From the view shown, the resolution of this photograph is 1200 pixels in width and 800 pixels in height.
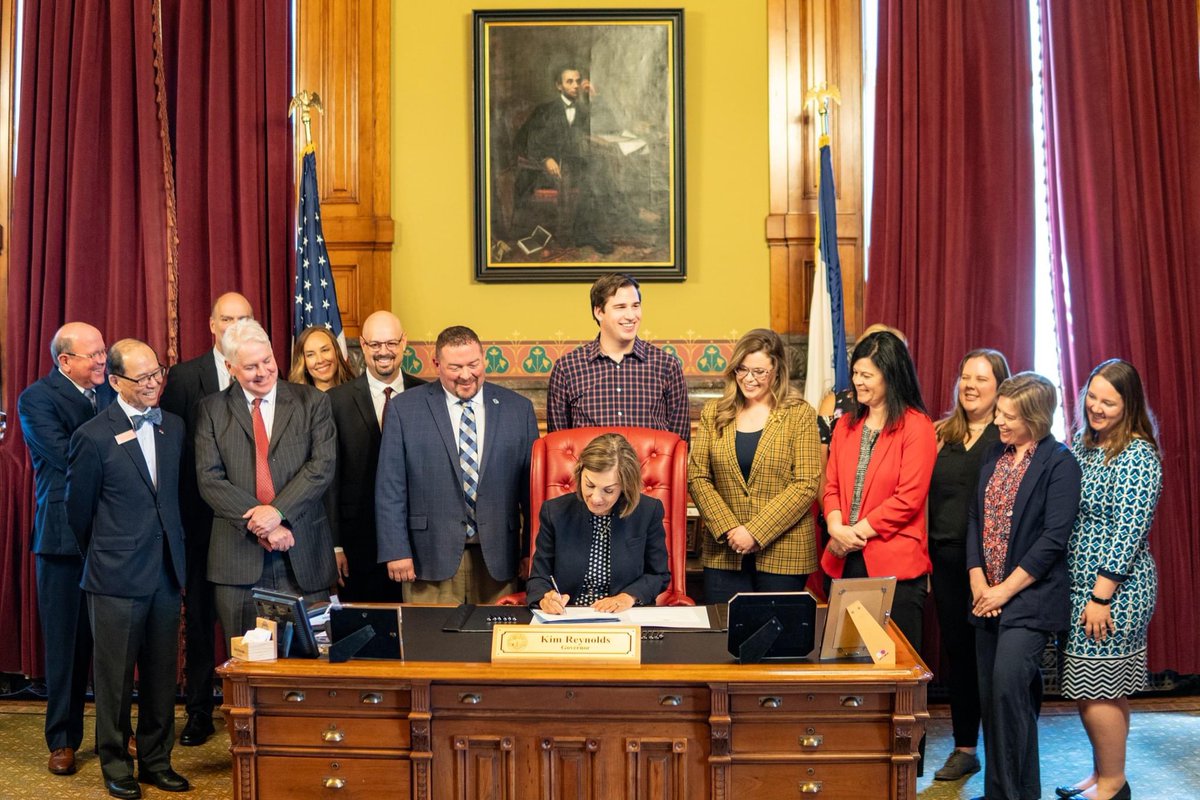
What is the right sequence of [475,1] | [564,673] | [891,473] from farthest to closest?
[475,1] → [891,473] → [564,673]

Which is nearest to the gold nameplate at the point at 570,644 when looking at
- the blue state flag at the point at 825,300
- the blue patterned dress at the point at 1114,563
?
the blue patterned dress at the point at 1114,563

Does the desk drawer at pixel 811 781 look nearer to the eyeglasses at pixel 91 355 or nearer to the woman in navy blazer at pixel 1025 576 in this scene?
the woman in navy blazer at pixel 1025 576

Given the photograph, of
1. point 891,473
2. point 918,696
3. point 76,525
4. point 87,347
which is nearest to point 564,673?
point 918,696

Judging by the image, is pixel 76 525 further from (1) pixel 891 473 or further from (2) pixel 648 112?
(2) pixel 648 112

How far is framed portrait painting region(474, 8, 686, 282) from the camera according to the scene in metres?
6.00

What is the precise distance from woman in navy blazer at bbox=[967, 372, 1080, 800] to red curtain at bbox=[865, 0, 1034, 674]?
1.83 metres

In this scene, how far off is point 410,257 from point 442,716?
329 cm

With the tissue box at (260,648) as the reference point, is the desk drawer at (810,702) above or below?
below

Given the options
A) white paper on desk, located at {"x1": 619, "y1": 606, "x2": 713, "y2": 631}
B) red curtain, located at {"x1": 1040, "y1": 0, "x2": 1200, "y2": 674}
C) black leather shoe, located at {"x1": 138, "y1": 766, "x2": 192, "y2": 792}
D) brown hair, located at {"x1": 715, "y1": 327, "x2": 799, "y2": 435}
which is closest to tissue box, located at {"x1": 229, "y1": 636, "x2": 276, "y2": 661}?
white paper on desk, located at {"x1": 619, "y1": 606, "x2": 713, "y2": 631}

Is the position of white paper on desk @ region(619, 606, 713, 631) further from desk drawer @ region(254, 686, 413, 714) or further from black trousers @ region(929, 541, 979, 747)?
black trousers @ region(929, 541, 979, 747)

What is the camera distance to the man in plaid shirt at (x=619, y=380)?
4.59m

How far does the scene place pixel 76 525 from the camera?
4246 millimetres

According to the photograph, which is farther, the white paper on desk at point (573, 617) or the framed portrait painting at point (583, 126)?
the framed portrait painting at point (583, 126)

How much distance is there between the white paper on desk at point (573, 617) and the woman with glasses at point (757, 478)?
0.78 meters
